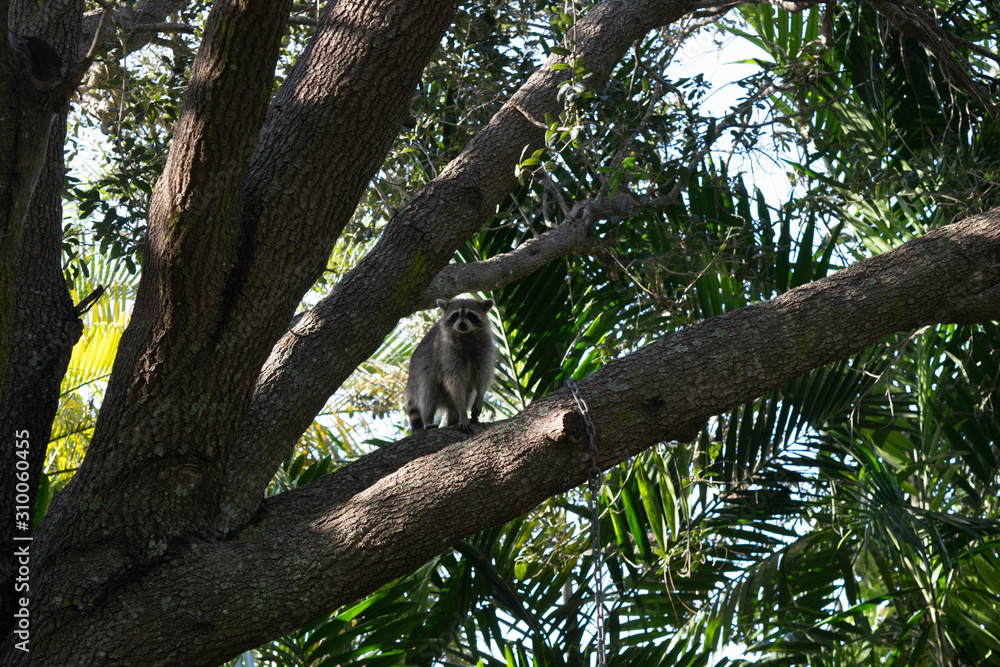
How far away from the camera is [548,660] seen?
4770mm

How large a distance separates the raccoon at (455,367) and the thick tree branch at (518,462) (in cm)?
240

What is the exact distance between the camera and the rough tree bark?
289 centimetres

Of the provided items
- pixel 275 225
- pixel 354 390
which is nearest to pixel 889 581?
pixel 275 225

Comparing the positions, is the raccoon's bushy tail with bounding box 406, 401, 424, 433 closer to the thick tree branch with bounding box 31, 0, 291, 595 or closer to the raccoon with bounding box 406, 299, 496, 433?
the raccoon with bounding box 406, 299, 496, 433

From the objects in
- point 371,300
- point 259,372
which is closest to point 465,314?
point 371,300

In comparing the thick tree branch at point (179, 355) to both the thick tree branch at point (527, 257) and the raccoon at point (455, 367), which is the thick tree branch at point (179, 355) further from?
the raccoon at point (455, 367)

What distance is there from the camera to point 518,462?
309 cm

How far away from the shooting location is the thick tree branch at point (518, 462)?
295 cm

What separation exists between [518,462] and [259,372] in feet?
3.19

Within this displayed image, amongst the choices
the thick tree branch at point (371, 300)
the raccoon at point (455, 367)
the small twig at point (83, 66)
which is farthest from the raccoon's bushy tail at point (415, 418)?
the small twig at point (83, 66)

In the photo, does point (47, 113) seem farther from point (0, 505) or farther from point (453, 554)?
point (453, 554)

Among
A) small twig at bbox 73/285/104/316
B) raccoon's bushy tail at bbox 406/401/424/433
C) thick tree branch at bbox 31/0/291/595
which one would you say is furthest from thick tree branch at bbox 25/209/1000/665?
raccoon's bushy tail at bbox 406/401/424/433

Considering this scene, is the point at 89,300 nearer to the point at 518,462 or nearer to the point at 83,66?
the point at 83,66

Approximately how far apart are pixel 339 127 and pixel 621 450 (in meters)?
1.49
